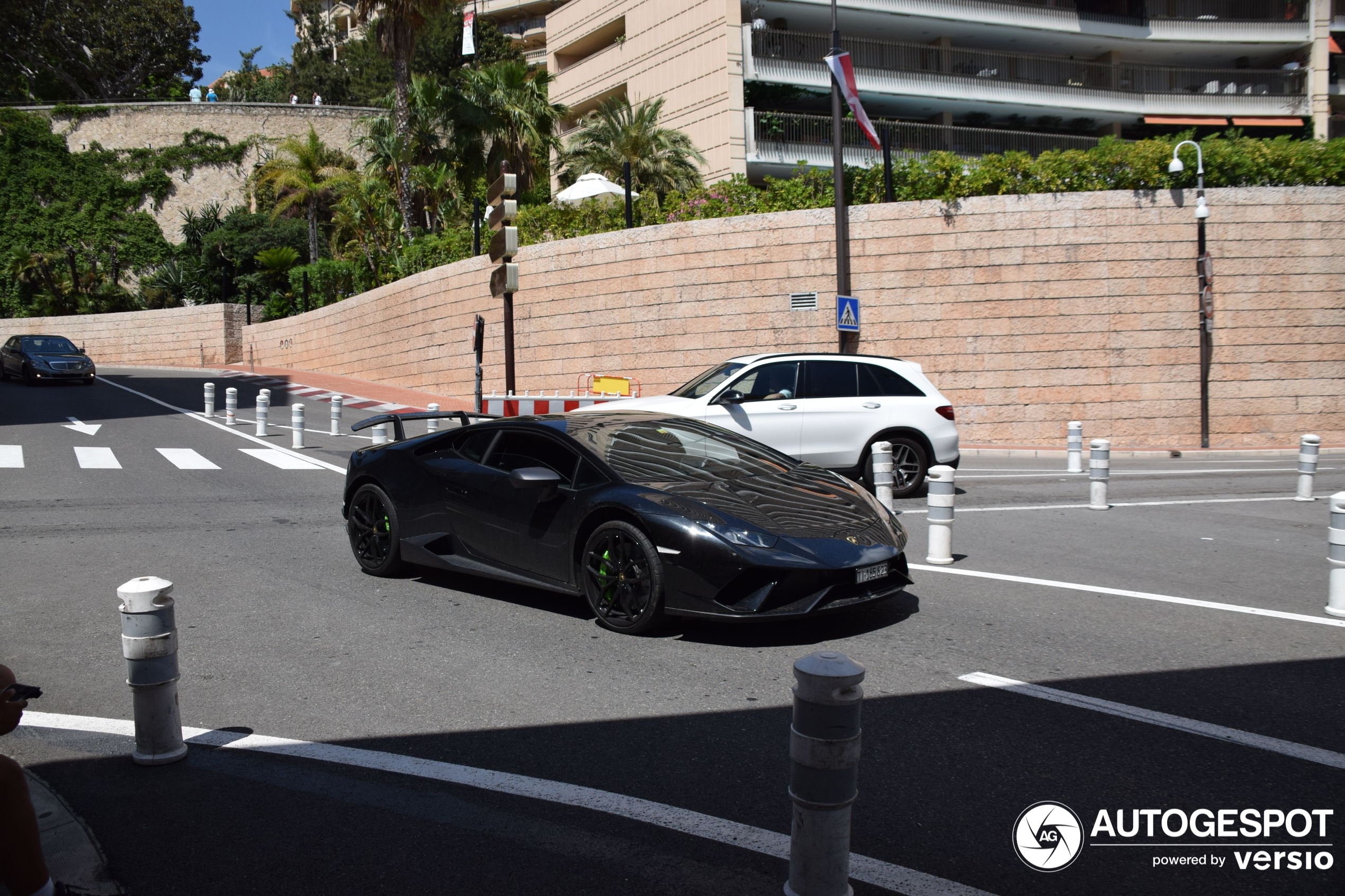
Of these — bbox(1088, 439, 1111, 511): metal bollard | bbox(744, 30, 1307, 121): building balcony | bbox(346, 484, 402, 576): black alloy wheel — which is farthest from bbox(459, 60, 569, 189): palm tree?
bbox(346, 484, 402, 576): black alloy wheel

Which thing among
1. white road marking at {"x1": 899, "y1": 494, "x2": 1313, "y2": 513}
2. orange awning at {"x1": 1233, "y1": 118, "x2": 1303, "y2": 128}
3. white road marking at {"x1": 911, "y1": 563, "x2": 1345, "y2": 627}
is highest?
orange awning at {"x1": 1233, "y1": 118, "x2": 1303, "y2": 128}

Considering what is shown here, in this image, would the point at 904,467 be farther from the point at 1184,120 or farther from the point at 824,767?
the point at 1184,120

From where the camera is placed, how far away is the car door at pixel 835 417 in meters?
12.2


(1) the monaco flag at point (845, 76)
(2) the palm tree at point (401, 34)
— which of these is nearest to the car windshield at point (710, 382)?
(1) the monaco flag at point (845, 76)

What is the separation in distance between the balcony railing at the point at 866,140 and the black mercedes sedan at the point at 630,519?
2599cm

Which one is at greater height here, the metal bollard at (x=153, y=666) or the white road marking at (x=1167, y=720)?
the metal bollard at (x=153, y=666)

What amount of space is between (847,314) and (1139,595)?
13.6 m

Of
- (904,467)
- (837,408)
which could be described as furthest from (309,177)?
(904,467)

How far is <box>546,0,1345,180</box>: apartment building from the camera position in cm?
3272

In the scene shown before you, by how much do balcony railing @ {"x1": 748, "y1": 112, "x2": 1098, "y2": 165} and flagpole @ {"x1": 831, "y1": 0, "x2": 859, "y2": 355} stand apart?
445 inches

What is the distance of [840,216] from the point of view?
20359 mm

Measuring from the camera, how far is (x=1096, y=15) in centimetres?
3647

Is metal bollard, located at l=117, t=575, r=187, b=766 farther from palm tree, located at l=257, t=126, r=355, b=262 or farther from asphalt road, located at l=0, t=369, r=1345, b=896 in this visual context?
palm tree, located at l=257, t=126, r=355, b=262

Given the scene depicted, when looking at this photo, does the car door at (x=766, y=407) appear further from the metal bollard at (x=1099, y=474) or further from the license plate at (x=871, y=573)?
the license plate at (x=871, y=573)
